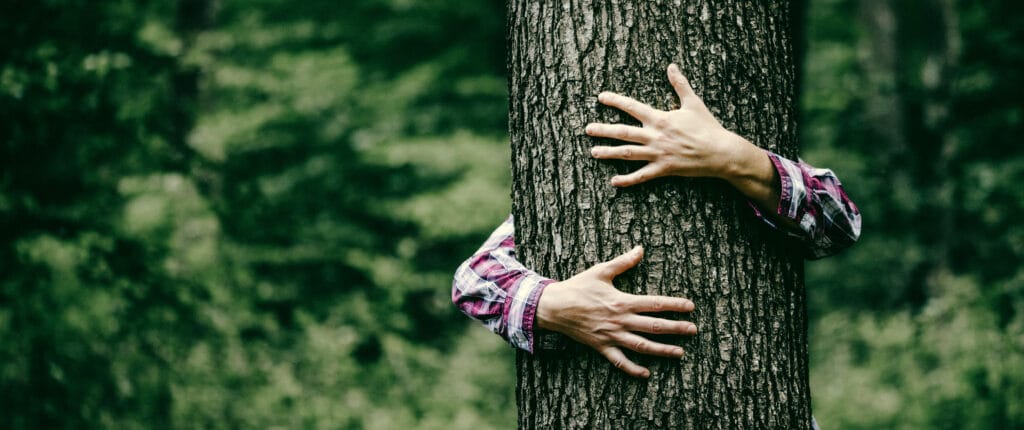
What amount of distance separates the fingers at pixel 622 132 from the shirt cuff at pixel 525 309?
1.44 feet

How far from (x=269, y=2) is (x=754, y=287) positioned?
7.97 metres

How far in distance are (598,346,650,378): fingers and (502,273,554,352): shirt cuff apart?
0.70 ft

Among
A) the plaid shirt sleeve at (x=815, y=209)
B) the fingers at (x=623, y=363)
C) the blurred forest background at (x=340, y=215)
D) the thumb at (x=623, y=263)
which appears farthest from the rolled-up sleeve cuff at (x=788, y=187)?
the blurred forest background at (x=340, y=215)

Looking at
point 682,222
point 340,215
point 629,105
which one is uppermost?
point 340,215

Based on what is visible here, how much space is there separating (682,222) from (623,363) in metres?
0.41

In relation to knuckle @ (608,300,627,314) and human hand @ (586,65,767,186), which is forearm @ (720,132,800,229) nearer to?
human hand @ (586,65,767,186)

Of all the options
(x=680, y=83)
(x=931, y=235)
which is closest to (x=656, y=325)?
(x=680, y=83)

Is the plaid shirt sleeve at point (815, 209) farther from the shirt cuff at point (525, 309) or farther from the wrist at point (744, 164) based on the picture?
the shirt cuff at point (525, 309)

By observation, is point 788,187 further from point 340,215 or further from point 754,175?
point 340,215

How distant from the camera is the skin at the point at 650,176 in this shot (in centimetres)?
182

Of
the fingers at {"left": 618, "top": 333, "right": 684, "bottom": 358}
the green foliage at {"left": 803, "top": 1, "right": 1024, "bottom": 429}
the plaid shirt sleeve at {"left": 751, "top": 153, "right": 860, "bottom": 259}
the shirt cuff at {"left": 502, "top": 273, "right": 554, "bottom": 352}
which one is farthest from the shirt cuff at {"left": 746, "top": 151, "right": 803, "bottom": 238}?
the green foliage at {"left": 803, "top": 1, "right": 1024, "bottom": 429}

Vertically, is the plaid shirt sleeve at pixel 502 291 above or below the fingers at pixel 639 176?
below

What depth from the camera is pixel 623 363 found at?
1866 millimetres

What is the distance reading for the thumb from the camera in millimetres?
1864
